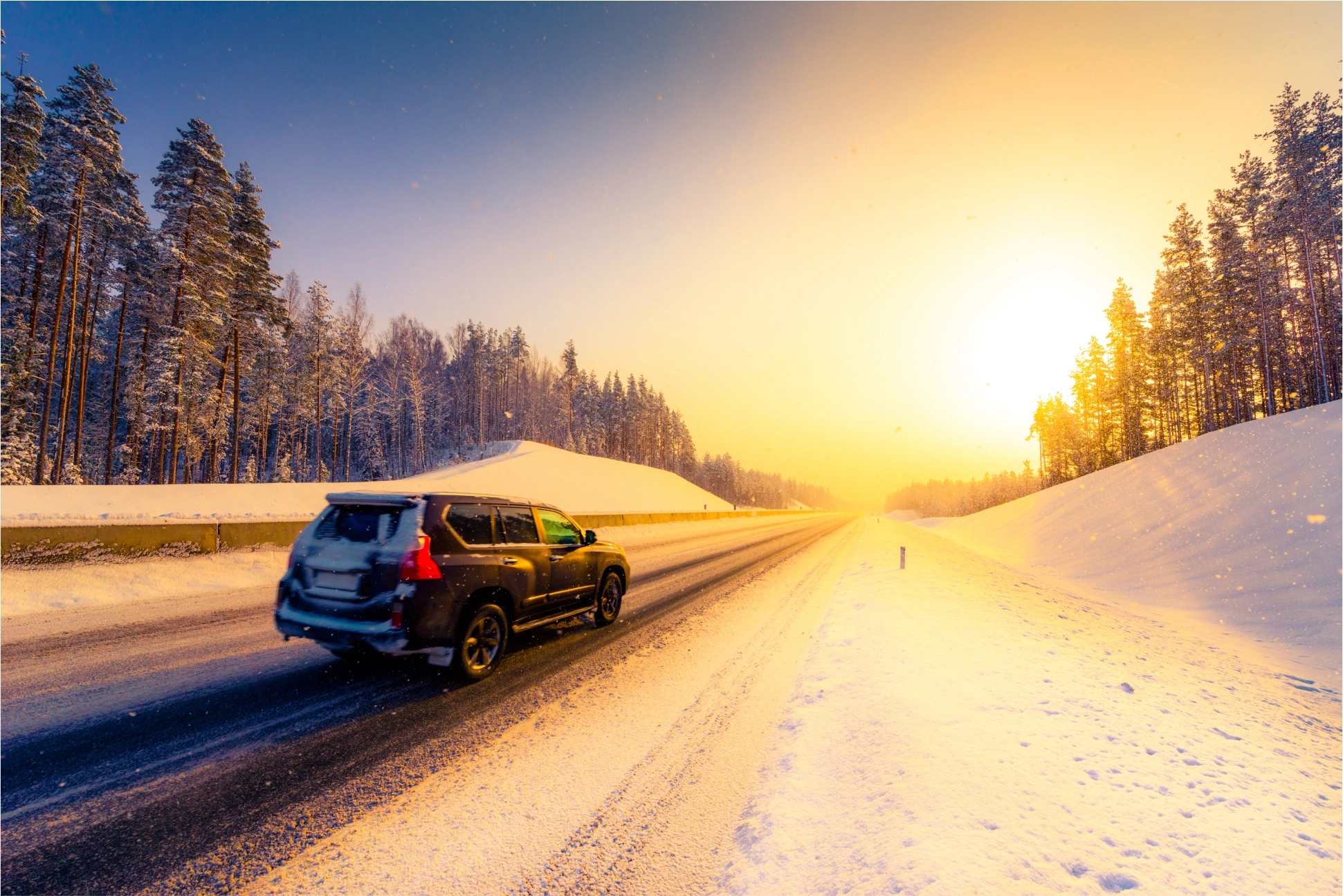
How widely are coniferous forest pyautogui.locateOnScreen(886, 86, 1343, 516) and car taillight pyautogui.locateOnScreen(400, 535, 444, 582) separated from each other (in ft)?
141

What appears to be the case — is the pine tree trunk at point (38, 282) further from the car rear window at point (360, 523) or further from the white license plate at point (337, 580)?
the white license plate at point (337, 580)

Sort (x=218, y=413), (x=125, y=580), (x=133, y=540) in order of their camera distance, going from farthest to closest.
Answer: (x=218, y=413), (x=133, y=540), (x=125, y=580)

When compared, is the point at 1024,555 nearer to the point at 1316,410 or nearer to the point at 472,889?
the point at 1316,410

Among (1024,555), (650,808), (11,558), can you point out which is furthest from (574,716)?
(1024,555)

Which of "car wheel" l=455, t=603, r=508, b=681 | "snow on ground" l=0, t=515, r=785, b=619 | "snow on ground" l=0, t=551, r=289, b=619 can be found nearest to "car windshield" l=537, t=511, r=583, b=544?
"car wheel" l=455, t=603, r=508, b=681

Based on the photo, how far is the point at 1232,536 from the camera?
1295cm

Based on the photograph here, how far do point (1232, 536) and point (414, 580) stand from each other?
19014 millimetres

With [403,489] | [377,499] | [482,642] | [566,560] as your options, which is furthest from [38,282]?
[482,642]

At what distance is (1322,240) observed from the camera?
29.1 meters

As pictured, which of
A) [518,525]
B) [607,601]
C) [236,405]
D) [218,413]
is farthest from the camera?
[218,413]

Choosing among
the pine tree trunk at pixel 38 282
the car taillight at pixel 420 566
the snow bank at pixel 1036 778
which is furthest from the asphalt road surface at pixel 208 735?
the pine tree trunk at pixel 38 282

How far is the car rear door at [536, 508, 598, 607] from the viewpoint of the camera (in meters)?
6.50

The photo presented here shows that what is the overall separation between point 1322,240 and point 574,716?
48446mm

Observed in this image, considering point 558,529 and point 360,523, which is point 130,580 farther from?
point 558,529
